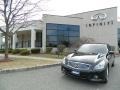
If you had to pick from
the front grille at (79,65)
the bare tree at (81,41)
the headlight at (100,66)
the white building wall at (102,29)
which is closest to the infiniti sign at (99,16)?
the white building wall at (102,29)

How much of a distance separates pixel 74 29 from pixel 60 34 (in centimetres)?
300

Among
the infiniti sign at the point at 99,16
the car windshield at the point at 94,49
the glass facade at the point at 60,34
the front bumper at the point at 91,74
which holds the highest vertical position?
the infiniti sign at the point at 99,16

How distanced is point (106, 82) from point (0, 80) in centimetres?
434

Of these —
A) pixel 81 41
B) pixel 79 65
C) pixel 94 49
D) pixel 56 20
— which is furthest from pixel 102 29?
pixel 79 65

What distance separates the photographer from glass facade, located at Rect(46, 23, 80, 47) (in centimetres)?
2855

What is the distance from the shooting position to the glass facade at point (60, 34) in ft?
93.7

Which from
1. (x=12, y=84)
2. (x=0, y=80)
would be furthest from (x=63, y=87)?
(x=0, y=80)

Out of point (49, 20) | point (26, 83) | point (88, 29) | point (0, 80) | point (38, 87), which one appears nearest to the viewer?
point (38, 87)

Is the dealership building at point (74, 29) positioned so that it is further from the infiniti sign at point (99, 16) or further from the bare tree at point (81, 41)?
the bare tree at point (81, 41)

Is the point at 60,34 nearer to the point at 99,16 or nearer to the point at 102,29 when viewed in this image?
the point at 102,29

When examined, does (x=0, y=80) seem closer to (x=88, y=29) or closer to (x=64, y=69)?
(x=64, y=69)

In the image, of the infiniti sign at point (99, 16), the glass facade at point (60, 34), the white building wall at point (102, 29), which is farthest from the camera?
the infiniti sign at point (99, 16)

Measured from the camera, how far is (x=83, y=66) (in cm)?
739

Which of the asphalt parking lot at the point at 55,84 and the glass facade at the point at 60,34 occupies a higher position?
the glass facade at the point at 60,34
